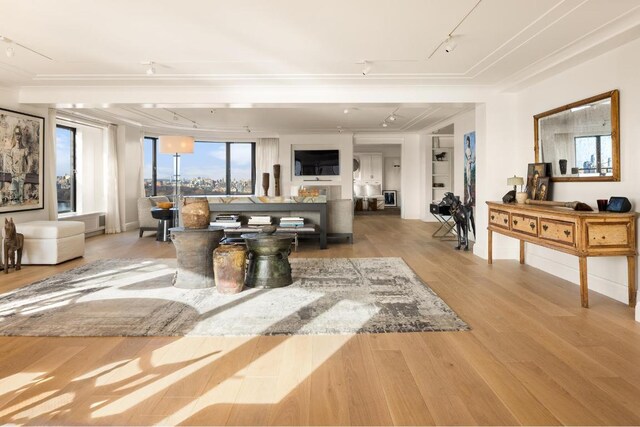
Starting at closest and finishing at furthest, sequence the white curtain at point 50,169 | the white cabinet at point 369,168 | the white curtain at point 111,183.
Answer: the white curtain at point 50,169 → the white curtain at point 111,183 → the white cabinet at point 369,168

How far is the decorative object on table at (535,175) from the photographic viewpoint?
4.84m

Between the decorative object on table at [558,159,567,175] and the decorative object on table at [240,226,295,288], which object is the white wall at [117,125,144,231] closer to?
the decorative object on table at [240,226,295,288]

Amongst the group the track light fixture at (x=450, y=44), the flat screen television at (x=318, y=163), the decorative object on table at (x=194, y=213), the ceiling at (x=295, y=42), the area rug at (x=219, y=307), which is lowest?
the area rug at (x=219, y=307)

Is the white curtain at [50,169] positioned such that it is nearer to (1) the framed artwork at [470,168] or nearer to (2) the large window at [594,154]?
(1) the framed artwork at [470,168]

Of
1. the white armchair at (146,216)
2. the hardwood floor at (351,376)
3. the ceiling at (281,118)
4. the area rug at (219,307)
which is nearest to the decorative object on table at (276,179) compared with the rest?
the ceiling at (281,118)

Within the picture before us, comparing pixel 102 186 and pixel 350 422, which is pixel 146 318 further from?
pixel 102 186

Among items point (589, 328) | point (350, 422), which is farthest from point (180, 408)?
point (589, 328)

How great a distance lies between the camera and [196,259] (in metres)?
4.04

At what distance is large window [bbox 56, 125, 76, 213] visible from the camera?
7.80 metres

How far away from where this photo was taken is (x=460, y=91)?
562cm

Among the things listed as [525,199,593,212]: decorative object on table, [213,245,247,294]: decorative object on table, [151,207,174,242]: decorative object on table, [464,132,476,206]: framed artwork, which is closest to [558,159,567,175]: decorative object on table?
[525,199,593,212]: decorative object on table

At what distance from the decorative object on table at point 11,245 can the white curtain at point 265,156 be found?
7.04 m

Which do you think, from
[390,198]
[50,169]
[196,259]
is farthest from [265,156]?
[196,259]

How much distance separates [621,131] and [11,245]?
21.2 ft
